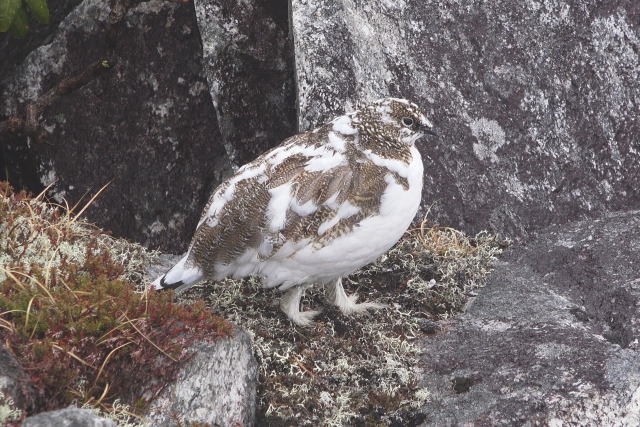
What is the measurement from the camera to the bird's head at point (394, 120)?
13.0 feet

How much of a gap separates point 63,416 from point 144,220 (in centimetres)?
307

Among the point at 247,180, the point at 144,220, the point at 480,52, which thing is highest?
the point at 480,52

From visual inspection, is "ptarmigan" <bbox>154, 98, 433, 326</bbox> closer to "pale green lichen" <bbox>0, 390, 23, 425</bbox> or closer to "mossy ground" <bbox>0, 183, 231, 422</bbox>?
"mossy ground" <bbox>0, 183, 231, 422</bbox>

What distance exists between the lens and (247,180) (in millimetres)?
3996

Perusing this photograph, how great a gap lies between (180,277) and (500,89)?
7.40ft

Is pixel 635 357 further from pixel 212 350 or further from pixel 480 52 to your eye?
pixel 480 52

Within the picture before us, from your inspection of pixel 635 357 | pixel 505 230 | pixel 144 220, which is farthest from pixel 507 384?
pixel 144 220

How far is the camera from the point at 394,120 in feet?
13.1

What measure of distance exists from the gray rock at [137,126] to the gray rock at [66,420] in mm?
2972

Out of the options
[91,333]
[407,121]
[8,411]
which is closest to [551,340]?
[407,121]

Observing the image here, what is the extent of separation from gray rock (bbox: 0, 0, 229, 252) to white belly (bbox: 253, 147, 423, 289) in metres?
1.83

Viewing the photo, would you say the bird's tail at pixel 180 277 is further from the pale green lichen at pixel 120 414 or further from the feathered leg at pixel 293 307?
the pale green lichen at pixel 120 414

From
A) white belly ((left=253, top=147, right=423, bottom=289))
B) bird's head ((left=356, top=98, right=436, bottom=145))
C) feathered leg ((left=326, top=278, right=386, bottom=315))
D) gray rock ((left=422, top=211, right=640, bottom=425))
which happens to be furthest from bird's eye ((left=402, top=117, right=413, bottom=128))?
gray rock ((left=422, top=211, right=640, bottom=425))

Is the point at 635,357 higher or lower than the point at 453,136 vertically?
lower
